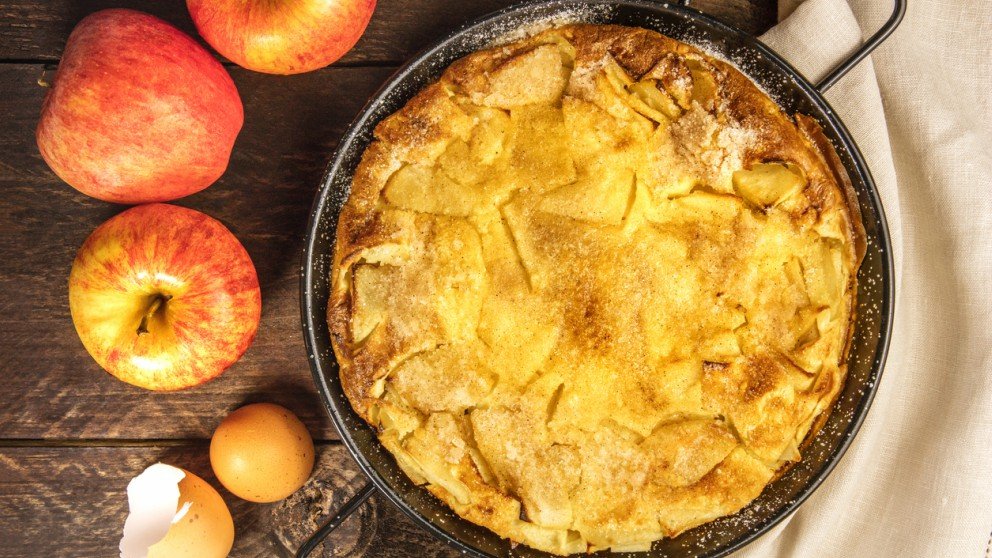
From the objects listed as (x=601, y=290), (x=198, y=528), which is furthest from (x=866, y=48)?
(x=198, y=528)

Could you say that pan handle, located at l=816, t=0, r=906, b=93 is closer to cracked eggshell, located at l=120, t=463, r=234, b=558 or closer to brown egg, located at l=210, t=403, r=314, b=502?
brown egg, located at l=210, t=403, r=314, b=502

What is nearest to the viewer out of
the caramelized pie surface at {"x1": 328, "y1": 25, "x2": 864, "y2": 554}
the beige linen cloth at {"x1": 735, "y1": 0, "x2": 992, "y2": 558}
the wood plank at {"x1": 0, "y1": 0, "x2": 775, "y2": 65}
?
the caramelized pie surface at {"x1": 328, "y1": 25, "x2": 864, "y2": 554}

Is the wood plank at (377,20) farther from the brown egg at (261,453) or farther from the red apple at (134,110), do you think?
the brown egg at (261,453)

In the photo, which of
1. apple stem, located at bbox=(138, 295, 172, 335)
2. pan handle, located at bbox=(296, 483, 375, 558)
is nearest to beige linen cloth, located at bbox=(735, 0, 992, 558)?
pan handle, located at bbox=(296, 483, 375, 558)

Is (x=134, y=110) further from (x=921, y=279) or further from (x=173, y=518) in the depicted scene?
(x=921, y=279)

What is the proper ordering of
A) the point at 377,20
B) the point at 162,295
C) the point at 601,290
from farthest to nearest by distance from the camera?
the point at 377,20 → the point at 162,295 → the point at 601,290

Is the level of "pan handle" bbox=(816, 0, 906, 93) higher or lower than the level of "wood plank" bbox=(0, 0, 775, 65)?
higher
